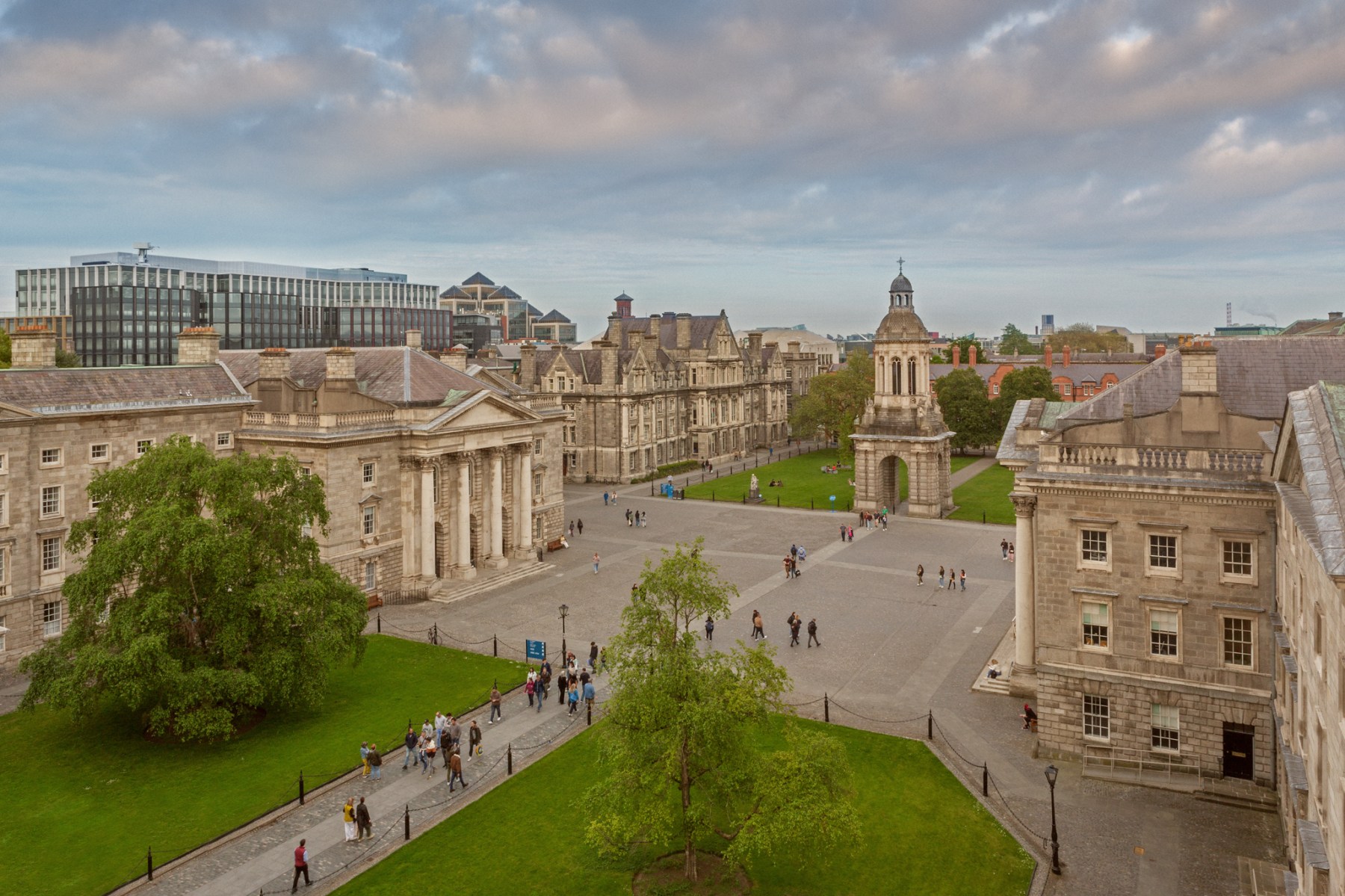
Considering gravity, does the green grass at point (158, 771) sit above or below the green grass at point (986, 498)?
below

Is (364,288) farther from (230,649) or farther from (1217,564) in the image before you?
(1217,564)

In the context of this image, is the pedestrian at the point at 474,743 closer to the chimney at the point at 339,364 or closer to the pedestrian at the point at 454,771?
the pedestrian at the point at 454,771

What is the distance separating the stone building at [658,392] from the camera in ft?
282

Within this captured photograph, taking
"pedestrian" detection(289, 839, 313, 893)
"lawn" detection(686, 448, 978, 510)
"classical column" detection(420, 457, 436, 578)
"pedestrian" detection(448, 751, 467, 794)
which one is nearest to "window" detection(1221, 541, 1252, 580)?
"pedestrian" detection(448, 751, 467, 794)

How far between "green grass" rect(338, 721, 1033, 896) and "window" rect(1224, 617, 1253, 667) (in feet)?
26.5

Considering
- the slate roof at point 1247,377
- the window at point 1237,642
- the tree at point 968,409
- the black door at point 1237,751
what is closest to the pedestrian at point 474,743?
the slate roof at point 1247,377

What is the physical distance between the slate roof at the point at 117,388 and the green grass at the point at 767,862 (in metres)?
24.1

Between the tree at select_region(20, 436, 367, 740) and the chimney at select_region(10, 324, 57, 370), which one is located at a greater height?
the chimney at select_region(10, 324, 57, 370)

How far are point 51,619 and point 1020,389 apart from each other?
82.7m

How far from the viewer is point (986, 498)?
72438 mm

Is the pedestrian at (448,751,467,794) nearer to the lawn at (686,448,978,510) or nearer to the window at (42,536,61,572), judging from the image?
the window at (42,536,61,572)

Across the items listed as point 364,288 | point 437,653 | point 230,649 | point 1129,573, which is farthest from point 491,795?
point 364,288

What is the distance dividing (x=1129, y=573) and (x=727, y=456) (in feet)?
254

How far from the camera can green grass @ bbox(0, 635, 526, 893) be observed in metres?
21.9
